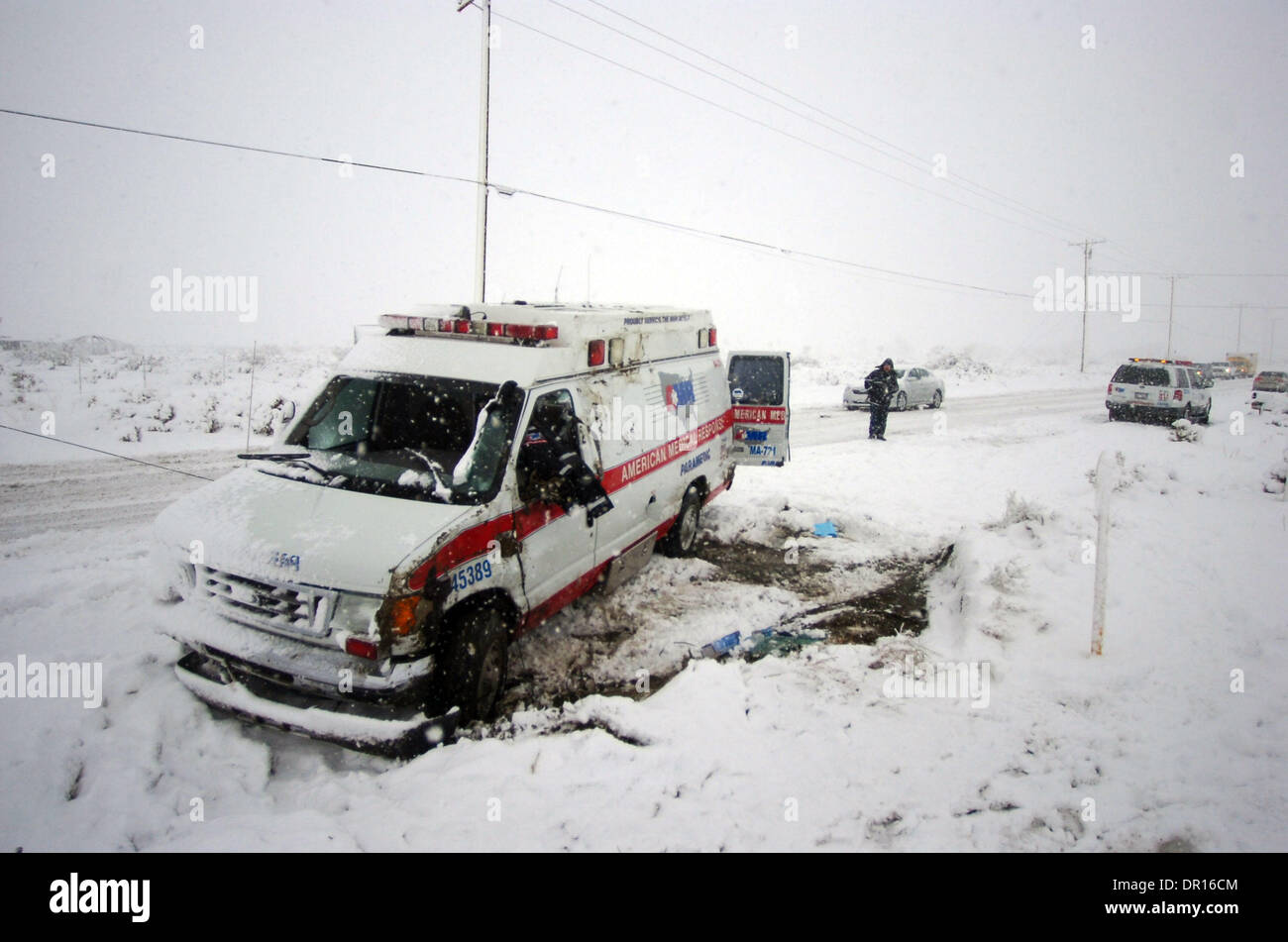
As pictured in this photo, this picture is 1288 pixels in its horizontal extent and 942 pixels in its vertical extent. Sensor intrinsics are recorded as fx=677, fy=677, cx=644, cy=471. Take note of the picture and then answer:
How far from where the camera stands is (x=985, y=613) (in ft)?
18.1

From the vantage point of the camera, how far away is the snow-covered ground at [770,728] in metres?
3.19

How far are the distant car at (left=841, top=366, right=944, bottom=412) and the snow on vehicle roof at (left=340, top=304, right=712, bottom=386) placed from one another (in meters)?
17.3

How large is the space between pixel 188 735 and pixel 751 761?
3.15 metres

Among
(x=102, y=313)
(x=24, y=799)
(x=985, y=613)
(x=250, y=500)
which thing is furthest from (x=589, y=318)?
(x=102, y=313)

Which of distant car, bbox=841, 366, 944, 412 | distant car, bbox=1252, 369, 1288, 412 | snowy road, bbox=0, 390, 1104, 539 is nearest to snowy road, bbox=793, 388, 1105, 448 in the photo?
distant car, bbox=841, 366, 944, 412

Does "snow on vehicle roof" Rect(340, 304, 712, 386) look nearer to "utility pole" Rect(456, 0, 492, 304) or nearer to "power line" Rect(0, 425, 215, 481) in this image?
"power line" Rect(0, 425, 215, 481)

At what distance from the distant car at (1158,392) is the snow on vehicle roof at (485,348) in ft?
66.3

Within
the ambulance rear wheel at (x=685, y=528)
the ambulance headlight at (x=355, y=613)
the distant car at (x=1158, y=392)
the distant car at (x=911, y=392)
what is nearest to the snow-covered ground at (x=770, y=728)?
the ambulance rear wheel at (x=685, y=528)

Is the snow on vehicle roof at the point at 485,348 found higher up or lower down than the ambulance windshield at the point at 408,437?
higher up

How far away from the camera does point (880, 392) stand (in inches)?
594

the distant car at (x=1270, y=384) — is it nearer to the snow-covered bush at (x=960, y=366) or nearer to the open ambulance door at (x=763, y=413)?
Result: the snow-covered bush at (x=960, y=366)

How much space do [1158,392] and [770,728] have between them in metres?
21.2

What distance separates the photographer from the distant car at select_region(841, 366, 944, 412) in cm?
2189
